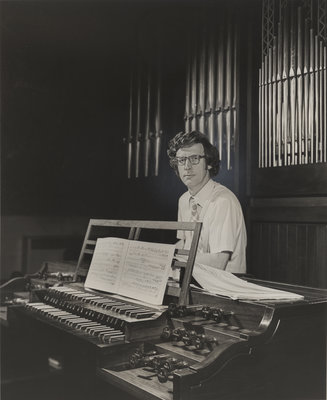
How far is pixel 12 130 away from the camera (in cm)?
457

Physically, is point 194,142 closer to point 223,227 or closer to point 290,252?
point 223,227

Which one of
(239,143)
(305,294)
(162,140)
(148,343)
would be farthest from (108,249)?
(162,140)

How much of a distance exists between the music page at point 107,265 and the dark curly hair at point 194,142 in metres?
0.87

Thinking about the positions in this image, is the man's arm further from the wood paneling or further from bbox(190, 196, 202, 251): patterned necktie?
the wood paneling

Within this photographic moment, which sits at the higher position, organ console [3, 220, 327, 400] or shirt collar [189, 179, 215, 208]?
shirt collar [189, 179, 215, 208]

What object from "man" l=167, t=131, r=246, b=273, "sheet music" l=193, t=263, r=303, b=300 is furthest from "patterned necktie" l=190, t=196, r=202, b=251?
"sheet music" l=193, t=263, r=303, b=300

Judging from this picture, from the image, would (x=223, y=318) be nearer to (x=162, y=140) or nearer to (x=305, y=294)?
(x=305, y=294)

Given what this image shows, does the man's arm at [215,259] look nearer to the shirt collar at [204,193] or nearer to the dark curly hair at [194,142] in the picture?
the shirt collar at [204,193]

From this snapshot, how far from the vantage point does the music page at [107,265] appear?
8.86 ft

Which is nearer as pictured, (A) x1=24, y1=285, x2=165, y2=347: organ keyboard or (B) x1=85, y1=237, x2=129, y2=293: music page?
(A) x1=24, y1=285, x2=165, y2=347: organ keyboard

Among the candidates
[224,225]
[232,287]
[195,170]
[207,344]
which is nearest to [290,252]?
[224,225]

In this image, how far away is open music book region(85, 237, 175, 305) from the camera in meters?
2.38

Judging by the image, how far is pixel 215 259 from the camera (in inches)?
120

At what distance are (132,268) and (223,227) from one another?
79cm
